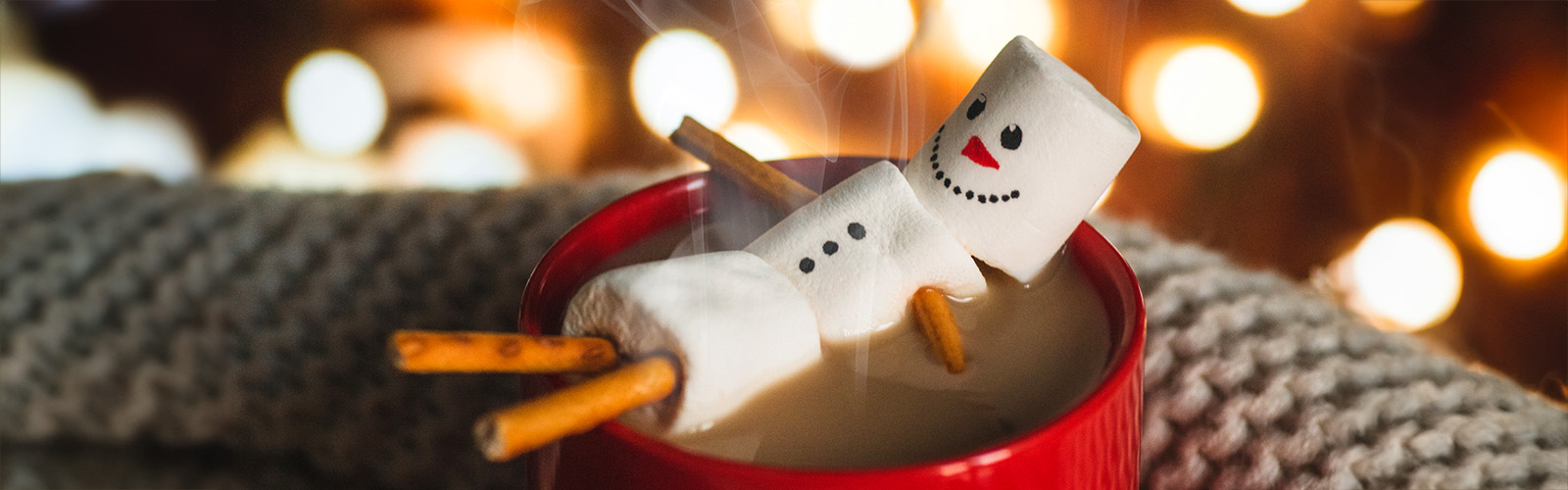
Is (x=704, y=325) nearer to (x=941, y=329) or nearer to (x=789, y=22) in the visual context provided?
(x=941, y=329)

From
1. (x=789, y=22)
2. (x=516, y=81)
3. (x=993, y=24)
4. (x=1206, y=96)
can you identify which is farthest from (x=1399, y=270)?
(x=516, y=81)

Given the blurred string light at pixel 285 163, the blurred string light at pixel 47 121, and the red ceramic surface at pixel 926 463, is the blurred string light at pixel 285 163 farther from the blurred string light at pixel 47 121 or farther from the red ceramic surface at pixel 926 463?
the red ceramic surface at pixel 926 463

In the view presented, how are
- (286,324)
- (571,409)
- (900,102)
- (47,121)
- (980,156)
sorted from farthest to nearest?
(47,121), (900,102), (286,324), (980,156), (571,409)

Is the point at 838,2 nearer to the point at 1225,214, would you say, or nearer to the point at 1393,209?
the point at 1225,214

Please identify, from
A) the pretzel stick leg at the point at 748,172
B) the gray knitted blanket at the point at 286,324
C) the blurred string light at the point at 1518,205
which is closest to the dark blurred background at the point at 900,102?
the blurred string light at the point at 1518,205

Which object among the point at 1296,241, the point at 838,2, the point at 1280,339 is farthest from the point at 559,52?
the point at 1280,339

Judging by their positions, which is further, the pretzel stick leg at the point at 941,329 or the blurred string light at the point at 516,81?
the blurred string light at the point at 516,81
